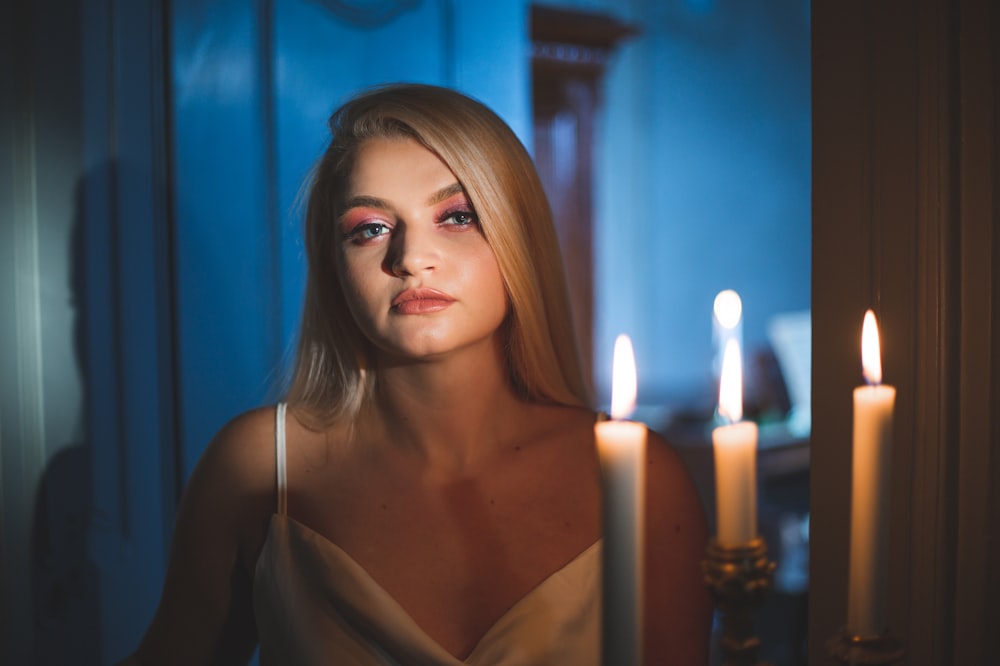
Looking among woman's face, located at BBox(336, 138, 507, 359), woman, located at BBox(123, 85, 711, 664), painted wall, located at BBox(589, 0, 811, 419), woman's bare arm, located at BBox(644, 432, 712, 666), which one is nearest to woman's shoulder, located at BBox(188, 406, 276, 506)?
woman, located at BBox(123, 85, 711, 664)

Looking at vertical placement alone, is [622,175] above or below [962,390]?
above

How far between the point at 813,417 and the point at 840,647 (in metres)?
0.48

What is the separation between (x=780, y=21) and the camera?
5.56 meters

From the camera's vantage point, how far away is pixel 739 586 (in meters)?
0.57

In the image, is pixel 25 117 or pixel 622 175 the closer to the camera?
pixel 25 117

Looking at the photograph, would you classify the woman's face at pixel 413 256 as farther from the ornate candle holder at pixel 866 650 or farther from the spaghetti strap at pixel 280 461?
the ornate candle holder at pixel 866 650

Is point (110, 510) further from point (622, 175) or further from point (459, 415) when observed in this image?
point (622, 175)

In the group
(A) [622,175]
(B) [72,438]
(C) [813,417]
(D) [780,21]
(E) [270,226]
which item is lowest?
(B) [72,438]

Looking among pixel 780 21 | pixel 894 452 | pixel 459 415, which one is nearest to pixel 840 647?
pixel 894 452

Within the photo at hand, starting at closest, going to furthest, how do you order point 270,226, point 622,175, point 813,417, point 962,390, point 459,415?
point 962,390 < point 813,417 < point 459,415 < point 270,226 < point 622,175

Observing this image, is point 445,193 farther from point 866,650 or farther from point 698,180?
point 698,180

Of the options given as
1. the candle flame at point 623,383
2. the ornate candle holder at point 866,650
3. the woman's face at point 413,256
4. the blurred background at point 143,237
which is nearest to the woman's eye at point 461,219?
the woman's face at point 413,256

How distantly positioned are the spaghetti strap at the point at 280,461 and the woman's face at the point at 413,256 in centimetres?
31

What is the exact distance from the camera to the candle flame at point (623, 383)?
598 millimetres
